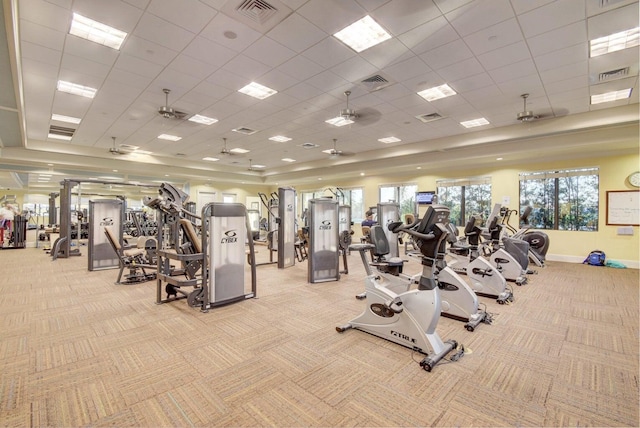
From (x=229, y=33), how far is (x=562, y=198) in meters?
9.63

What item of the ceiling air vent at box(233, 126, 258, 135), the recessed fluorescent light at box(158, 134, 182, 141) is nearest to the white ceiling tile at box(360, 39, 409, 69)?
the ceiling air vent at box(233, 126, 258, 135)

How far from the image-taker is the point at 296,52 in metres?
4.16

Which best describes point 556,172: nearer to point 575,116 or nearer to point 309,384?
point 575,116

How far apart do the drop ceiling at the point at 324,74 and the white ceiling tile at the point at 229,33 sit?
0.02 m

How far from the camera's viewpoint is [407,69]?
15.2ft

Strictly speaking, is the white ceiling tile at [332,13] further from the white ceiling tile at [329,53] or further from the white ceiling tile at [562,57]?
the white ceiling tile at [562,57]

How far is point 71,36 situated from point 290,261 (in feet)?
17.9

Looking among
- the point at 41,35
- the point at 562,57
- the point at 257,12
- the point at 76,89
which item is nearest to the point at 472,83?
the point at 562,57

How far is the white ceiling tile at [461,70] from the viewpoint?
4.43 m

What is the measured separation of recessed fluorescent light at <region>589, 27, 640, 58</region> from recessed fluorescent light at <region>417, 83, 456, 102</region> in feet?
6.42

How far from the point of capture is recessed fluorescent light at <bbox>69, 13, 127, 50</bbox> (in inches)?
140

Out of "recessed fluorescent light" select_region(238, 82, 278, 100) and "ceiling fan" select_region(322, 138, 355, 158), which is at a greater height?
"recessed fluorescent light" select_region(238, 82, 278, 100)

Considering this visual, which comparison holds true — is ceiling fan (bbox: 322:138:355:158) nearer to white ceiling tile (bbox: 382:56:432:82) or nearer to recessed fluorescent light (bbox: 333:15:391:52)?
white ceiling tile (bbox: 382:56:432:82)

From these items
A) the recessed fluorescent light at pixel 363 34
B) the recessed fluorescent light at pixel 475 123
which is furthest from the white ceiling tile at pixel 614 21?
the recessed fluorescent light at pixel 475 123
